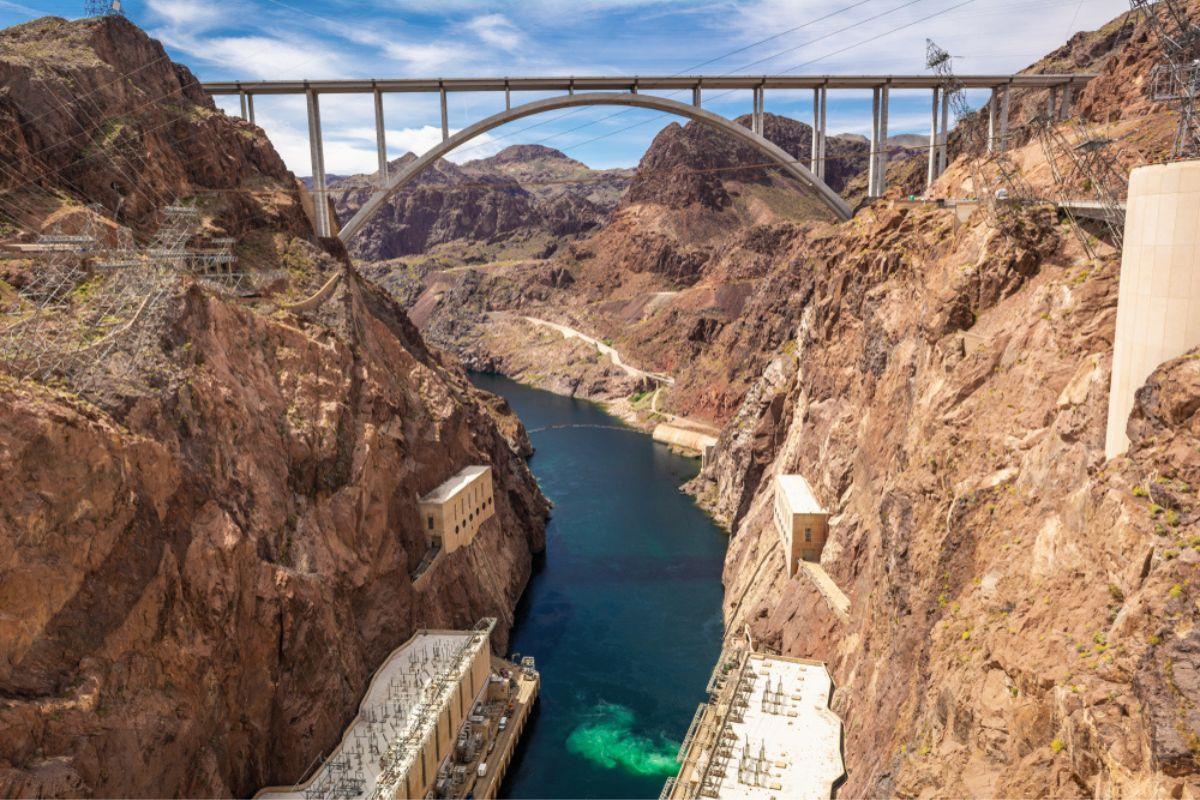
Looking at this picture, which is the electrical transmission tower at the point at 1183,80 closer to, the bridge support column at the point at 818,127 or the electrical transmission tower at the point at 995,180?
the electrical transmission tower at the point at 995,180

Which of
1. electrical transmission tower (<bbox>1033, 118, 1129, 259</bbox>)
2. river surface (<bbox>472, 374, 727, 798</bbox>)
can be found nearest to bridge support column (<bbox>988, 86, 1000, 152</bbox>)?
electrical transmission tower (<bbox>1033, 118, 1129, 259</bbox>)

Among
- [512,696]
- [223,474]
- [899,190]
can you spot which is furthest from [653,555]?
[223,474]

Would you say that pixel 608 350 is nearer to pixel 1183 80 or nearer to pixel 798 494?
pixel 798 494

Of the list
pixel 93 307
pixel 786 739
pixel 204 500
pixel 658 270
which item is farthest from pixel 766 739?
pixel 658 270

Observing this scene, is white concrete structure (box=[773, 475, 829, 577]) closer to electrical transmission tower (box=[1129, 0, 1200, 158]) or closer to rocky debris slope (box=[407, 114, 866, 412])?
electrical transmission tower (box=[1129, 0, 1200, 158])

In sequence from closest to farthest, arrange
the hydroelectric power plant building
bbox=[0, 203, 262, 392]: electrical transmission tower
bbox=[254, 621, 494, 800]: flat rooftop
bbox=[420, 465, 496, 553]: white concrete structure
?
bbox=[0, 203, 262, 392]: electrical transmission tower < bbox=[254, 621, 494, 800]: flat rooftop < the hydroelectric power plant building < bbox=[420, 465, 496, 553]: white concrete structure

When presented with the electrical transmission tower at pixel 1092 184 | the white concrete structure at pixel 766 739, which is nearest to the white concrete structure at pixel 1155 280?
the electrical transmission tower at pixel 1092 184
